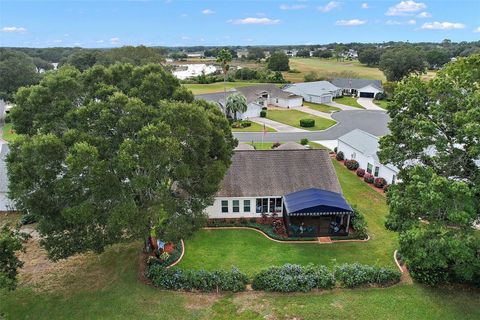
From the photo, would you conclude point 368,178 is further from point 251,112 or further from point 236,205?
point 251,112

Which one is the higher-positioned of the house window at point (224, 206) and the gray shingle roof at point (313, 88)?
the gray shingle roof at point (313, 88)

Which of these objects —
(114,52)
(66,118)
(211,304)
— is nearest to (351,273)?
(211,304)

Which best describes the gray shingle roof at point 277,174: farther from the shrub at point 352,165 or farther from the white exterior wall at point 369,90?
the white exterior wall at point 369,90

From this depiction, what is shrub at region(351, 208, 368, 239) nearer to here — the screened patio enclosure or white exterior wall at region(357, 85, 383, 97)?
the screened patio enclosure

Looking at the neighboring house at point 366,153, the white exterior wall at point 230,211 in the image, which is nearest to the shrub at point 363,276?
the white exterior wall at point 230,211

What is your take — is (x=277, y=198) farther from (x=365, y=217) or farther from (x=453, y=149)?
(x=453, y=149)

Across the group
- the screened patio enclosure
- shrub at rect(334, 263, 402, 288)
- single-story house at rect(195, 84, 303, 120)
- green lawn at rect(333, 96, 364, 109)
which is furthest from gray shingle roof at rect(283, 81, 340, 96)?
shrub at rect(334, 263, 402, 288)
